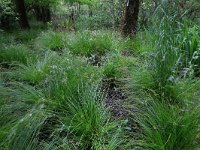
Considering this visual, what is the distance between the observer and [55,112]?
127 inches

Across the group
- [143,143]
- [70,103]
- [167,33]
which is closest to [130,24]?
[167,33]

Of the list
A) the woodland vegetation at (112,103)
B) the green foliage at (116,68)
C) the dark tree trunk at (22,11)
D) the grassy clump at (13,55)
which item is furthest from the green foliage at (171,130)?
the dark tree trunk at (22,11)

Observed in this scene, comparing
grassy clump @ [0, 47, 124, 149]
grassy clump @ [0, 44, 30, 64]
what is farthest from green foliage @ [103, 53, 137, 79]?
grassy clump @ [0, 44, 30, 64]

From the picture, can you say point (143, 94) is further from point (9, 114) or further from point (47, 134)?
point (9, 114)

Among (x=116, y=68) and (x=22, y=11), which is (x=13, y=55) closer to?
(x=116, y=68)

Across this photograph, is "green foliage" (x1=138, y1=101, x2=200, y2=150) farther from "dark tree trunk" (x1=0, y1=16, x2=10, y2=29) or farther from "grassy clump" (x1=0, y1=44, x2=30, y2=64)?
"dark tree trunk" (x1=0, y1=16, x2=10, y2=29)

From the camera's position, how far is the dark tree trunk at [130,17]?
22.7ft

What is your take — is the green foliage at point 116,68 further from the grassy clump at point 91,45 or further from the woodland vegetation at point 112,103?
the grassy clump at point 91,45

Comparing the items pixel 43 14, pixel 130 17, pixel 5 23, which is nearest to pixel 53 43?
pixel 130 17

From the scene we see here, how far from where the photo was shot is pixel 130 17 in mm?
6996

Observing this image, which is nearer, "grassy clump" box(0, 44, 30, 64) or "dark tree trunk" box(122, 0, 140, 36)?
"grassy clump" box(0, 44, 30, 64)

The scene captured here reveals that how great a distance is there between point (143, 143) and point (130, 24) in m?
4.77

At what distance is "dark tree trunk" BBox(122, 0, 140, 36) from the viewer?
6910 mm

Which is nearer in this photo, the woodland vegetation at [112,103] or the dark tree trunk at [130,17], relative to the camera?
the woodland vegetation at [112,103]
